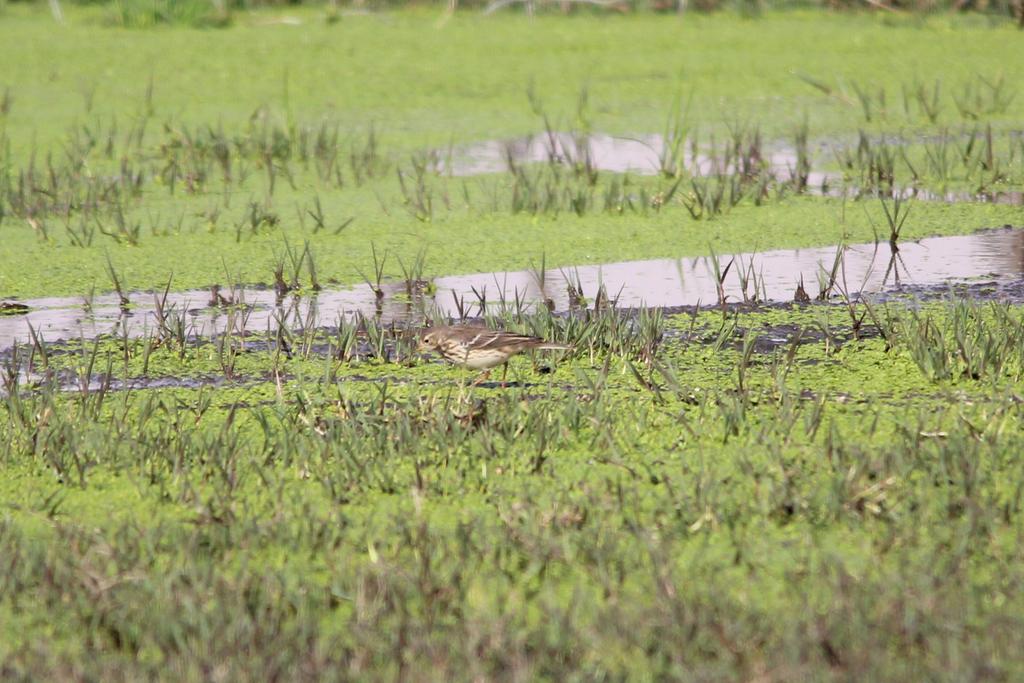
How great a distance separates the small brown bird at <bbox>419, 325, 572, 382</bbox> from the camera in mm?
5309

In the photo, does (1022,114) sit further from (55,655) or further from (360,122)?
(55,655)

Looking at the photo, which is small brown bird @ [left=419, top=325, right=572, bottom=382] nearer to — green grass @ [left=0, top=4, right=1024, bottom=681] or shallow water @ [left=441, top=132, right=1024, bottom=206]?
green grass @ [left=0, top=4, right=1024, bottom=681]

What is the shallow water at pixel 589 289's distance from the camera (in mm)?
6469

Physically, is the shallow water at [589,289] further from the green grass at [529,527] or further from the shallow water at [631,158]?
the green grass at [529,527]

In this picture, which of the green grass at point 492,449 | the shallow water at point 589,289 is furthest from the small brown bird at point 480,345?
the shallow water at point 589,289

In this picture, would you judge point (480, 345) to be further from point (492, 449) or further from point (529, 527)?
point (529, 527)

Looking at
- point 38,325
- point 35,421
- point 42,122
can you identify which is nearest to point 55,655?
point 35,421

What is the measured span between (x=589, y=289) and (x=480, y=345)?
5.75ft

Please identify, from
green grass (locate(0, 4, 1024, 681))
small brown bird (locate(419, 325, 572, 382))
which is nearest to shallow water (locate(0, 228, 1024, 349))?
green grass (locate(0, 4, 1024, 681))

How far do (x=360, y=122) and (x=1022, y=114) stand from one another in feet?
13.8

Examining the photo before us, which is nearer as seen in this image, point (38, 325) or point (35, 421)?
point (35, 421)

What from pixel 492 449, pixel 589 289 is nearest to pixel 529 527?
pixel 492 449

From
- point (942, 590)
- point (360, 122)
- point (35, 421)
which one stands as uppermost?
point (942, 590)

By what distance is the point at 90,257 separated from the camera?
24.4 feet
